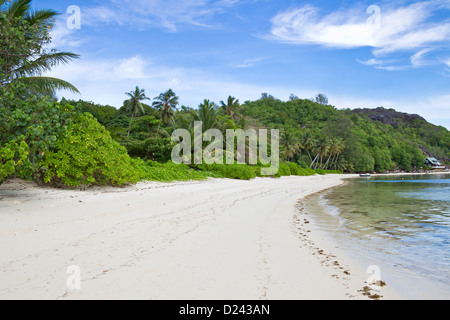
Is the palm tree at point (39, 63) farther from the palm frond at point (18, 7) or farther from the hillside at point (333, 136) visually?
the hillside at point (333, 136)

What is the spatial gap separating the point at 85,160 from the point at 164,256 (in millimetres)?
7667

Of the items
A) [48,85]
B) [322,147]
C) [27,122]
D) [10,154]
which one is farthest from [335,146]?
[10,154]

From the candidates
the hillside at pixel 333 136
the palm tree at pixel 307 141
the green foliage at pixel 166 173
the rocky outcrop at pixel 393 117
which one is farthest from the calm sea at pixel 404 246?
the rocky outcrop at pixel 393 117

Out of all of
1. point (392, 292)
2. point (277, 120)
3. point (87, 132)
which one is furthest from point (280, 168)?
point (277, 120)

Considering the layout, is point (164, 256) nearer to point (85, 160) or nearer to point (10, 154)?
point (10, 154)

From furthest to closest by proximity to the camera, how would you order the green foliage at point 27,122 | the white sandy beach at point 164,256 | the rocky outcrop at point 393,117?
the rocky outcrop at point 393,117 < the green foliage at point 27,122 < the white sandy beach at point 164,256

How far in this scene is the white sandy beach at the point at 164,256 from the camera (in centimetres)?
318

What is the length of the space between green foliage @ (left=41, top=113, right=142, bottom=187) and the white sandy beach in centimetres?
216

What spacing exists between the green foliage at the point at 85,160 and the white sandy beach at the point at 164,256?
216cm

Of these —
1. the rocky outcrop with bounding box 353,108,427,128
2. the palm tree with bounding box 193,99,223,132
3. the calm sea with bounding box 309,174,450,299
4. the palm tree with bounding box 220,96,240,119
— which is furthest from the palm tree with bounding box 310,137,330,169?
the rocky outcrop with bounding box 353,108,427,128

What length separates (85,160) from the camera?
34.9ft

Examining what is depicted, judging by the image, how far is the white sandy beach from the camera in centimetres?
318

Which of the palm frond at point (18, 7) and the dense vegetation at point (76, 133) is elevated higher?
the palm frond at point (18, 7)
